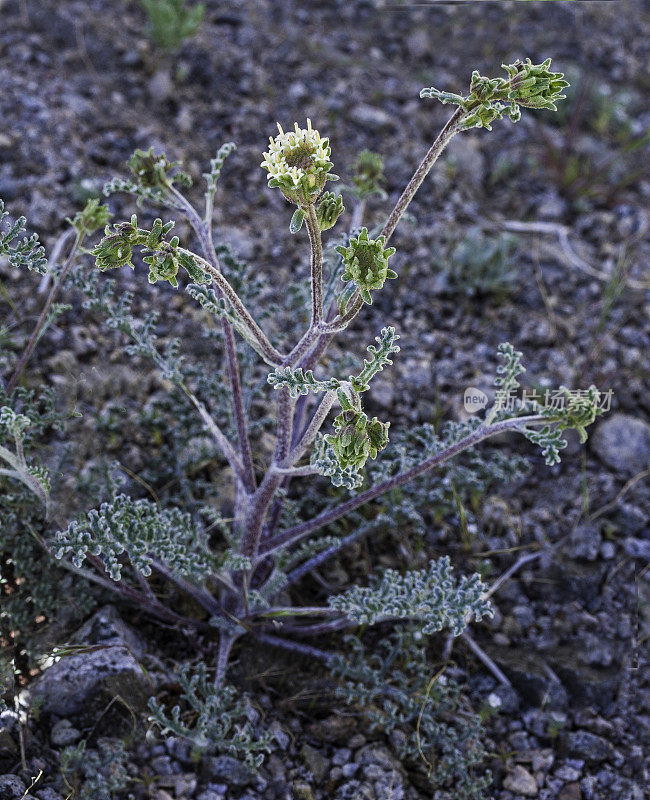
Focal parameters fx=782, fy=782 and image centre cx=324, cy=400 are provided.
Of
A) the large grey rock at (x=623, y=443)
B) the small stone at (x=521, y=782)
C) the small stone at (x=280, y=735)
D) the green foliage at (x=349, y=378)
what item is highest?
the green foliage at (x=349, y=378)

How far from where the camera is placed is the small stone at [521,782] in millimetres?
2729

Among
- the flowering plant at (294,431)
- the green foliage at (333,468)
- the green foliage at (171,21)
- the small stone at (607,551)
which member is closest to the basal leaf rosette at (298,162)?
the flowering plant at (294,431)

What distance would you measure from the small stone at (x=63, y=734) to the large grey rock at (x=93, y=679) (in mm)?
31

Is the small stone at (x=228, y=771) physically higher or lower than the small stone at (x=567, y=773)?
higher

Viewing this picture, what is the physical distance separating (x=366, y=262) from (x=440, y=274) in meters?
2.57

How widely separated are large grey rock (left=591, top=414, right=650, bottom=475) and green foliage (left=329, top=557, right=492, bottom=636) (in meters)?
1.45

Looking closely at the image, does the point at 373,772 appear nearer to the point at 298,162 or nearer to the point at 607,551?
the point at 607,551

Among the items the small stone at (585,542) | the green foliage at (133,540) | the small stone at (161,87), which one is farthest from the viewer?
the small stone at (161,87)

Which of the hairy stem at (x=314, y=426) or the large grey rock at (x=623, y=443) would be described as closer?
the hairy stem at (x=314, y=426)

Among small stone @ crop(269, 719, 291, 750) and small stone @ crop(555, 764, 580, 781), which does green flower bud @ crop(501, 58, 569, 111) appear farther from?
small stone @ crop(555, 764, 580, 781)

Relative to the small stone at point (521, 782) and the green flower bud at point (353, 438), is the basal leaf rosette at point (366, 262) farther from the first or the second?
the small stone at point (521, 782)

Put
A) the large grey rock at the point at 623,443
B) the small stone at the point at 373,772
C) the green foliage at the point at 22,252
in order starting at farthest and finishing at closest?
the large grey rock at the point at 623,443 < the small stone at the point at 373,772 < the green foliage at the point at 22,252

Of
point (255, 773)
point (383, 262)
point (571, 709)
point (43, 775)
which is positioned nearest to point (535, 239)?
point (571, 709)

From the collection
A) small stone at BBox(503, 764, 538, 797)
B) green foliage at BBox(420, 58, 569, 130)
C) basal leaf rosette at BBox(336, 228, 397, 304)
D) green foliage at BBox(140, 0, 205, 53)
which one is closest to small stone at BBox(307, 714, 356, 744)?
small stone at BBox(503, 764, 538, 797)
